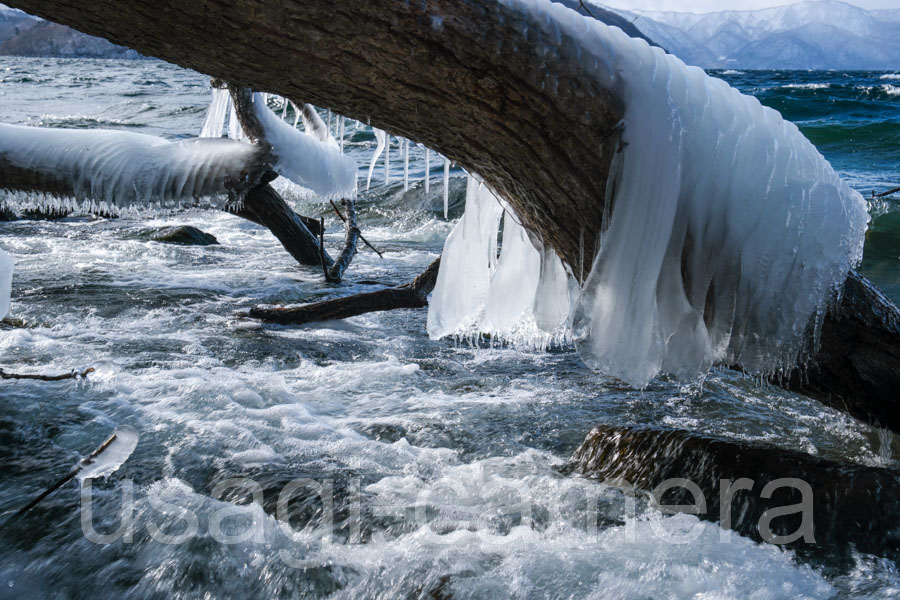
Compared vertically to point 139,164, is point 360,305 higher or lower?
lower

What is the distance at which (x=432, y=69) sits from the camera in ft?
6.45

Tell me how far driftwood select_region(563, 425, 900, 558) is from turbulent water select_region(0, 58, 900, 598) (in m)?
0.10

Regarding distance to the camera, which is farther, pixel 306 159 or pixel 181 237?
pixel 181 237

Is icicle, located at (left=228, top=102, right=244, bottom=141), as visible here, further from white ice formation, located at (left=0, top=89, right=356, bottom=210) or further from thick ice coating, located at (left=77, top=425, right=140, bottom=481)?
thick ice coating, located at (left=77, top=425, right=140, bottom=481)

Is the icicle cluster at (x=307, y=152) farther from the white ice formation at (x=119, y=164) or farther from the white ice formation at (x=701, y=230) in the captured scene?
the white ice formation at (x=701, y=230)

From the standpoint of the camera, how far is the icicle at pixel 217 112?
6.07 metres

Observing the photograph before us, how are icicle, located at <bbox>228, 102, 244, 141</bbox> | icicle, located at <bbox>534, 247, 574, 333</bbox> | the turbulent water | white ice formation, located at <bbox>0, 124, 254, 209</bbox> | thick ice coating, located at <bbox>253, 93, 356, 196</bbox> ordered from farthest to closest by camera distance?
1. icicle, located at <bbox>228, 102, 244, 141</bbox>
2. thick ice coating, located at <bbox>253, 93, 356, 196</bbox>
3. white ice formation, located at <bbox>0, 124, 254, 209</bbox>
4. icicle, located at <bbox>534, 247, 574, 333</bbox>
5. the turbulent water

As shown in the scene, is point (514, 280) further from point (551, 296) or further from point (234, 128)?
point (234, 128)

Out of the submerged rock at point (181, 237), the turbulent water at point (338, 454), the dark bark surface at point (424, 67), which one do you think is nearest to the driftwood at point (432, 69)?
the dark bark surface at point (424, 67)

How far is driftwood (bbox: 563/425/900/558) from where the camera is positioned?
92.0 inches

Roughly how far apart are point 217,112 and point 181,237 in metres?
3.34

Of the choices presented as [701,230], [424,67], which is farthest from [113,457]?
[701,230]

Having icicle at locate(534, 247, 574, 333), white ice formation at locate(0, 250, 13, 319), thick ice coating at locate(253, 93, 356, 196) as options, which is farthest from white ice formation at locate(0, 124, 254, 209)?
icicle at locate(534, 247, 574, 333)

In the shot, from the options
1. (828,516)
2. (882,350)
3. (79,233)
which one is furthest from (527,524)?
(79,233)
